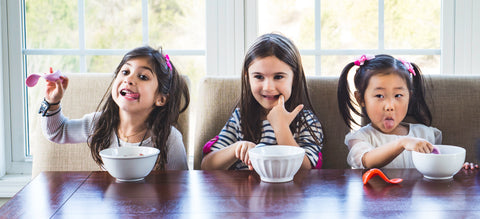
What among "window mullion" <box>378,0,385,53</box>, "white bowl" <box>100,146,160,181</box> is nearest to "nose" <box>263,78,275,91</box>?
"white bowl" <box>100,146,160,181</box>

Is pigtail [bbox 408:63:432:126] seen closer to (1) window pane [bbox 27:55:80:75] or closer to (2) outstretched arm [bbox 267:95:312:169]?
(2) outstretched arm [bbox 267:95:312:169]

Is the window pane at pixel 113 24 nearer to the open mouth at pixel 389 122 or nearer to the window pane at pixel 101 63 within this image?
the window pane at pixel 101 63

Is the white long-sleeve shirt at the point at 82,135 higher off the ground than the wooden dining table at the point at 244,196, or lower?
higher

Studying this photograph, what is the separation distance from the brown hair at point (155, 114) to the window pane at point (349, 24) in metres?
0.82

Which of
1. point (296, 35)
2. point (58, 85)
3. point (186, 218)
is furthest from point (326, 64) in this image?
point (186, 218)

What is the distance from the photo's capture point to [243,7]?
2.06 m

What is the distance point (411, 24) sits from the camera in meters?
2.11

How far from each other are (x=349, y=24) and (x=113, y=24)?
1.06 metres

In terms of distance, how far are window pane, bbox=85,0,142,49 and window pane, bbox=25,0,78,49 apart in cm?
7

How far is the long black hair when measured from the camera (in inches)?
59.2

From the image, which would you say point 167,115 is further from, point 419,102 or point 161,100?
point 419,102

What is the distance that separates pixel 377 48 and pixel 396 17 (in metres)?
0.16

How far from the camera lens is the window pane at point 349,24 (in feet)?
6.85

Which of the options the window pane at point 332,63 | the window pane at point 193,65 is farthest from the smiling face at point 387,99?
the window pane at point 193,65
